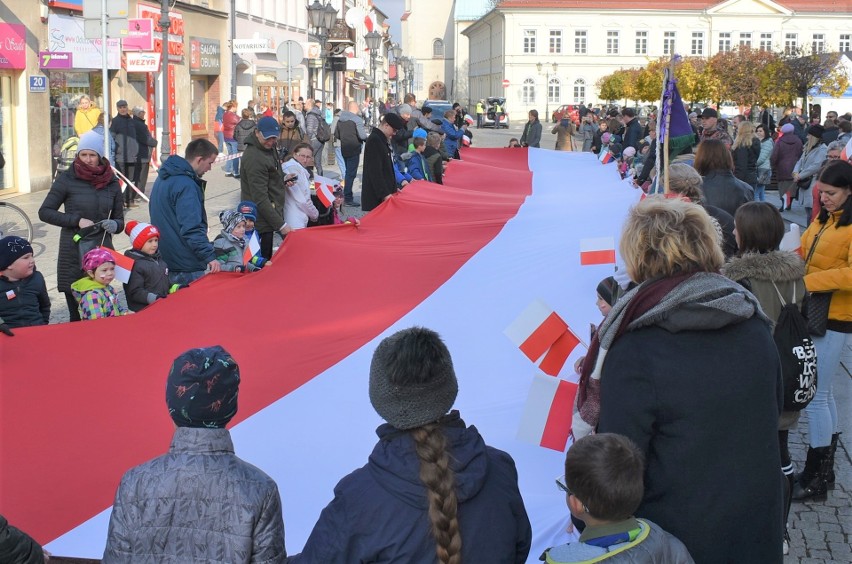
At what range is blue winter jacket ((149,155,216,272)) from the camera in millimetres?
6812

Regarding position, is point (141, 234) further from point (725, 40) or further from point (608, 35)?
point (608, 35)

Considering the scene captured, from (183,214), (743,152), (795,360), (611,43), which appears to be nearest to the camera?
(795,360)

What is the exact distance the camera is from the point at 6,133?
18.8 metres

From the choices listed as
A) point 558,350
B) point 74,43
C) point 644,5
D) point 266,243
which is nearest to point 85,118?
point 74,43

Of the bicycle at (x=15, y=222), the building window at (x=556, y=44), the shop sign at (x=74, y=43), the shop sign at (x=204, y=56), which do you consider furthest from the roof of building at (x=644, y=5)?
the bicycle at (x=15, y=222)

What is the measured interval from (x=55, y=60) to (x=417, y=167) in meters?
9.21

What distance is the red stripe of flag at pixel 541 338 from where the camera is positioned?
3701 mm

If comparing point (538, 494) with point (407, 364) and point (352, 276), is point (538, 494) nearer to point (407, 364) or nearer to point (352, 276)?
point (407, 364)

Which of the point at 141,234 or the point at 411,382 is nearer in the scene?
the point at 411,382

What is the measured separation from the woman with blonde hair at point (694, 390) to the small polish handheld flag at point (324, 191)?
23.4 feet

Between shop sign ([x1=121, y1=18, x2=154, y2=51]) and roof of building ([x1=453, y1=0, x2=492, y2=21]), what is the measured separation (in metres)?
95.8

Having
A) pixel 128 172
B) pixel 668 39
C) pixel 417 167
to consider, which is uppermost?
pixel 668 39

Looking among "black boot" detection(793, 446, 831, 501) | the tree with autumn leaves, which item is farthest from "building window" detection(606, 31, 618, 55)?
"black boot" detection(793, 446, 831, 501)

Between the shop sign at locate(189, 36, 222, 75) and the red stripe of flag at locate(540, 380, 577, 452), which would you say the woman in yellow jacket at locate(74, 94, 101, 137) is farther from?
the red stripe of flag at locate(540, 380, 577, 452)
